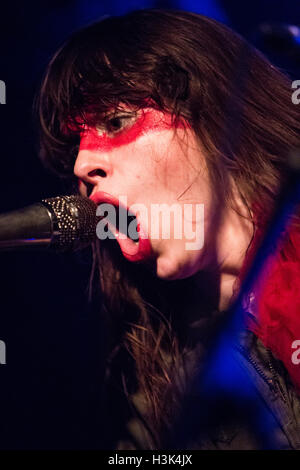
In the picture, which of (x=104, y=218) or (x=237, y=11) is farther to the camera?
(x=237, y=11)

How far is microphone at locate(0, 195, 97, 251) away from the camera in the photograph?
80 centimetres

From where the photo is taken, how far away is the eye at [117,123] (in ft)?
3.48

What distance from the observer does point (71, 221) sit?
90 centimetres

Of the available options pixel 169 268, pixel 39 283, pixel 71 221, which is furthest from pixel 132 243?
pixel 39 283

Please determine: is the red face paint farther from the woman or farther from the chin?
the chin

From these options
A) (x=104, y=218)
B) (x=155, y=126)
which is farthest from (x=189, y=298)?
(x=155, y=126)

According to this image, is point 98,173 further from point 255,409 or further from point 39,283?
point 255,409

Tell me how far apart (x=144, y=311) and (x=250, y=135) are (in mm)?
617

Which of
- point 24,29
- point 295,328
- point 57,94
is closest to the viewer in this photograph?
point 295,328

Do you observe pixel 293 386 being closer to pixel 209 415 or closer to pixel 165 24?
pixel 209 415

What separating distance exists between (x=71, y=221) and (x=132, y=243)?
9.3 inches

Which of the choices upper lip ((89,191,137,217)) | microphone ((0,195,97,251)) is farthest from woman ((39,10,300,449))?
microphone ((0,195,97,251))

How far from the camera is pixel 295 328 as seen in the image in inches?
40.5

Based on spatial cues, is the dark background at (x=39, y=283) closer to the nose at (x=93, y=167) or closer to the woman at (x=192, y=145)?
the woman at (x=192, y=145)
